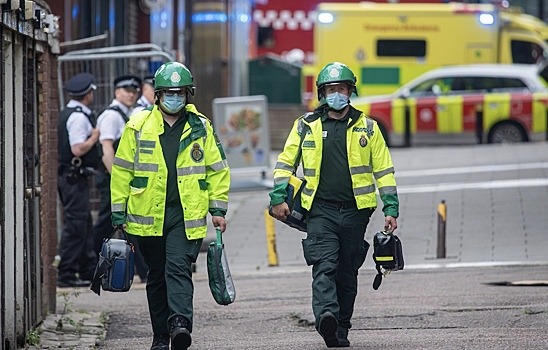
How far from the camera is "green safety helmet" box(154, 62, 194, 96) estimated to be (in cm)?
804

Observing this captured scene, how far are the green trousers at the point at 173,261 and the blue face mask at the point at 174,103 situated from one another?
1.84ft

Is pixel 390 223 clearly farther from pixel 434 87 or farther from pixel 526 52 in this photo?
pixel 526 52

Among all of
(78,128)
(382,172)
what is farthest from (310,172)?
(78,128)

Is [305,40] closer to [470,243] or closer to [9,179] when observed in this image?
[470,243]

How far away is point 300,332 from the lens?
9281mm

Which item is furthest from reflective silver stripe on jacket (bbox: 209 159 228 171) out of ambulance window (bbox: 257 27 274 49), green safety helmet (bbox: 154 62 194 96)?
ambulance window (bbox: 257 27 274 49)

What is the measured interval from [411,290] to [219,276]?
3.60 metres

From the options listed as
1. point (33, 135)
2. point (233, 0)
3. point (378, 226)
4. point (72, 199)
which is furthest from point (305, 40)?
point (33, 135)

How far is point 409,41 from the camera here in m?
29.0

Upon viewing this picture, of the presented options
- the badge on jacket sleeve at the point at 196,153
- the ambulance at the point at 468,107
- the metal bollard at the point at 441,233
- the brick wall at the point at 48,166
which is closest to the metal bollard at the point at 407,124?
the ambulance at the point at 468,107

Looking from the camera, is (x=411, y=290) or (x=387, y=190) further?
(x=411, y=290)

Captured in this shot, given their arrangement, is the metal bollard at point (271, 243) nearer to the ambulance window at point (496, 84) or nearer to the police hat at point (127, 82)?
the police hat at point (127, 82)

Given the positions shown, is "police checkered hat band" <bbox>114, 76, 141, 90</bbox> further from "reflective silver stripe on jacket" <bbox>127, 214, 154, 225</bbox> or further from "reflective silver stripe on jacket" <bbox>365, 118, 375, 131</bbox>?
"reflective silver stripe on jacket" <bbox>127, 214, 154, 225</bbox>

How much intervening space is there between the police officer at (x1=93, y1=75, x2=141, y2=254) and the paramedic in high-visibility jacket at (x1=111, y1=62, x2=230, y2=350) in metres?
3.71
